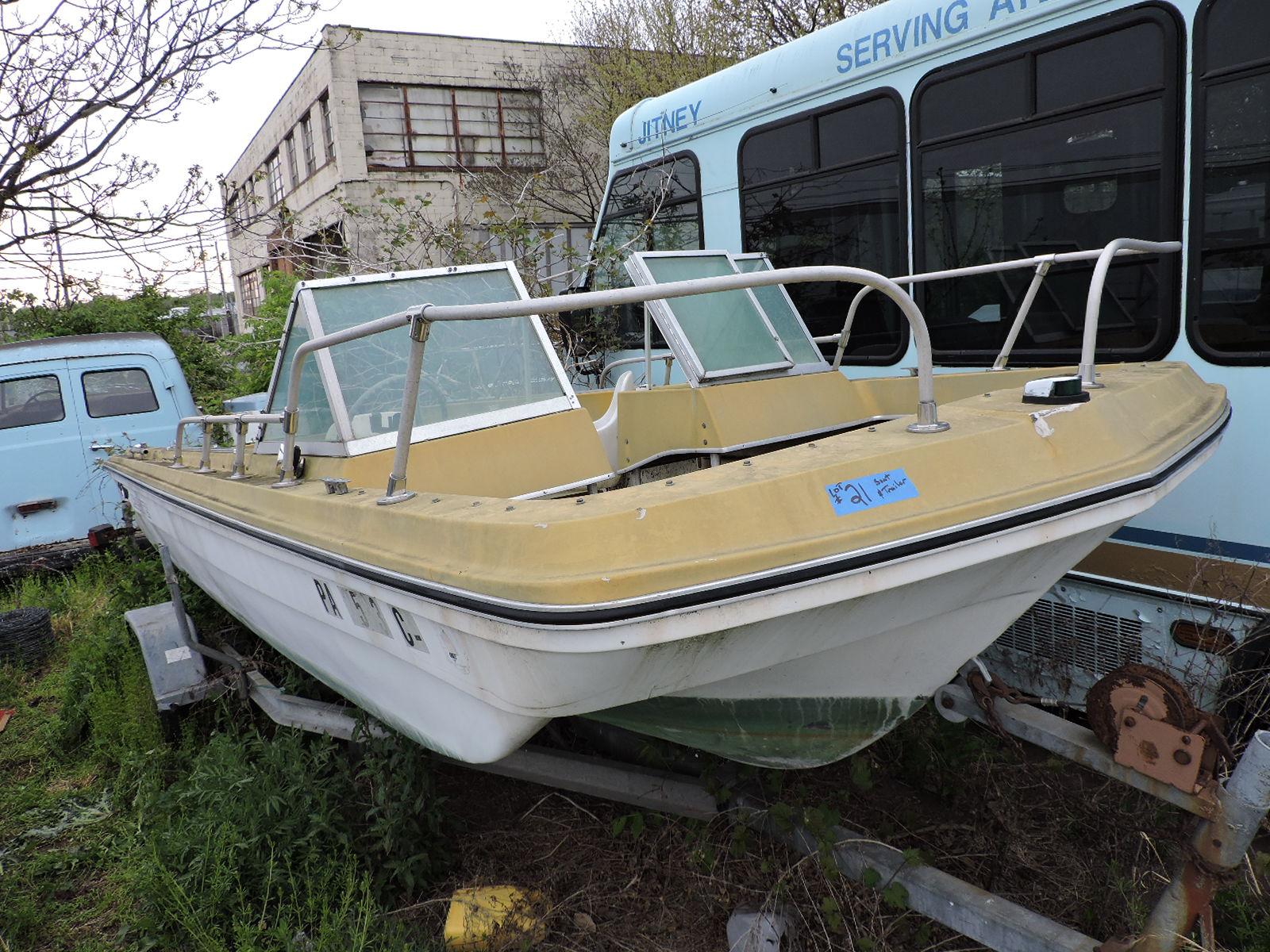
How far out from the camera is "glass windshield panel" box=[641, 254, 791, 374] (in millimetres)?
3748

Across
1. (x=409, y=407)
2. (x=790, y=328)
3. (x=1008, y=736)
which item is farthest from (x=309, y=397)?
(x=1008, y=736)

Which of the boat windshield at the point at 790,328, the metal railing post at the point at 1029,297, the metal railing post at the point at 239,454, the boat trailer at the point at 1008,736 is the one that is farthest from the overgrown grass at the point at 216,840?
the metal railing post at the point at 1029,297

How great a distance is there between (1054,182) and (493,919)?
138 inches

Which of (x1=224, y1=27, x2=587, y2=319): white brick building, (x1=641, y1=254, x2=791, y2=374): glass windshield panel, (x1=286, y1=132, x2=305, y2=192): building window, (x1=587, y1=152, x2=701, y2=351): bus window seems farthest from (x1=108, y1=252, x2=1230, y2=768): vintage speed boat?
(x1=286, y1=132, x2=305, y2=192): building window

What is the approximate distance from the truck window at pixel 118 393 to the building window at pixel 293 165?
47.9 feet

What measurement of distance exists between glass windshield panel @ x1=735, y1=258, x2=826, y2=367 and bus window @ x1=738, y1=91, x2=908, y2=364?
2.30 ft

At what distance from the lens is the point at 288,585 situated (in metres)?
2.96

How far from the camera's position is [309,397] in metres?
3.39

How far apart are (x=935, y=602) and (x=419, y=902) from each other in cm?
176

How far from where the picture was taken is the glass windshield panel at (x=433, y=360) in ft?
10.5

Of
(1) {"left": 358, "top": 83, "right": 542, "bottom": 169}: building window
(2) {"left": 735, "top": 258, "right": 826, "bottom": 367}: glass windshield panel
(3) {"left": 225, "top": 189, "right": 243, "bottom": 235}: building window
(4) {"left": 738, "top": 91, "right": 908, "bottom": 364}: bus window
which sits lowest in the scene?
(2) {"left": 735, "top": 258, "right": 826, "bottom": 367}: glass windshield panel

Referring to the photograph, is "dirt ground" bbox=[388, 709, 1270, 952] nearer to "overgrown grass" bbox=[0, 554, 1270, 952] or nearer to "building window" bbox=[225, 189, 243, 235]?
"overgrown grass" bbox=[0, 554, 1270, 952]

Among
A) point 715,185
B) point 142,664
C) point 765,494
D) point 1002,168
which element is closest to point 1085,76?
point 1002,168

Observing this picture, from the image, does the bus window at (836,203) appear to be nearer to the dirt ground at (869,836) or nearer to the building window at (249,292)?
the dirt ground at (869,836)
